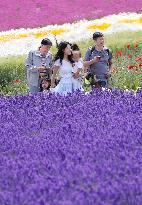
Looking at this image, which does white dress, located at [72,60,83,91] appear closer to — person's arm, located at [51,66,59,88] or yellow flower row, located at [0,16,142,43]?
person's arm, located at [51,66,59,88]

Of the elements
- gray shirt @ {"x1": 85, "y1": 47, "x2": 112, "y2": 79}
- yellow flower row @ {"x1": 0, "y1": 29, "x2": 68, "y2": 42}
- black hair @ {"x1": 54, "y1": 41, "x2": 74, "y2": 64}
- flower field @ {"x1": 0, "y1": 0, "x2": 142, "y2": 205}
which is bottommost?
yellow flower row @ {"x1": 0, "y1": 29, "x2": 68, "y2": 42}

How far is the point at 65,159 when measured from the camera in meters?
6.05

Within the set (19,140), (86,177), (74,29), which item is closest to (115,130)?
(19,140)

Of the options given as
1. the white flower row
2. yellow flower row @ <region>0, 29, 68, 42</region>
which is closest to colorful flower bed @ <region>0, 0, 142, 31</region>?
the white flower row

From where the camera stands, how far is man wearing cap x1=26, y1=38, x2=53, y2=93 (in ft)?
42.6

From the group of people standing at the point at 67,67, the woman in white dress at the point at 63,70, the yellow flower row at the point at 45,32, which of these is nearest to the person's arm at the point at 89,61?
the group of people standing at the point at 67,67

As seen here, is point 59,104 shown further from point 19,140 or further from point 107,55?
point 107,55

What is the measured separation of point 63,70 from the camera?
1278 cm

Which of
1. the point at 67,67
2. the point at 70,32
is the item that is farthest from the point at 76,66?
the point at 70,32

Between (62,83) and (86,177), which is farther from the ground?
(86,177)

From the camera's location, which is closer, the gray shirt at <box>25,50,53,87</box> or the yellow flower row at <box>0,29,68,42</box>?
the gray shirt at <box>25,50,53,87</box>

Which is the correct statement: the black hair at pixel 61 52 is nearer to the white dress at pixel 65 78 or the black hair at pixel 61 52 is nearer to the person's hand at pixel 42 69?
the white dress at pixel 65 78

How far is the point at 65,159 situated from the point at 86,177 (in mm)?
677

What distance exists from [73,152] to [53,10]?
78.6 ft
